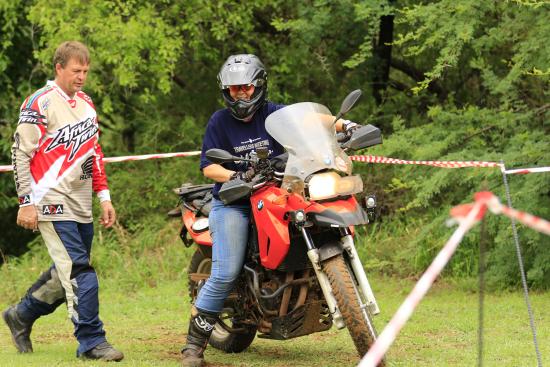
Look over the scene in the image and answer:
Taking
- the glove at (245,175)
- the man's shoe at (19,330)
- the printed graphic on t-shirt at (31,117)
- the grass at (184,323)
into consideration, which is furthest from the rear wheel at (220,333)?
the printed graphic on t-shirt at (31,117)

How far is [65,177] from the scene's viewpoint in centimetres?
720

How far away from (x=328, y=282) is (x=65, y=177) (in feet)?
6.95

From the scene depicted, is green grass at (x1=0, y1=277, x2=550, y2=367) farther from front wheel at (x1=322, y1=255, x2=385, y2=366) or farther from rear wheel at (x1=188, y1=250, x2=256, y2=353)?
front wheel at (x1=322, y1=255, x2=385, y2=366)

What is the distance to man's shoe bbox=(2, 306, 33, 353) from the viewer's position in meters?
7.61

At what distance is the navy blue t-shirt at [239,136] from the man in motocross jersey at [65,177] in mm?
950

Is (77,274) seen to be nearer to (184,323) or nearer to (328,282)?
(328,282)

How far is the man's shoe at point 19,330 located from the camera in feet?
25.0

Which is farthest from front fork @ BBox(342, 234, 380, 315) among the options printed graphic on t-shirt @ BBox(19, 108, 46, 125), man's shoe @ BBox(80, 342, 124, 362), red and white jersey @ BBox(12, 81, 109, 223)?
printed graphic on t-shirt @ BBox(19, 108, 46, 125)

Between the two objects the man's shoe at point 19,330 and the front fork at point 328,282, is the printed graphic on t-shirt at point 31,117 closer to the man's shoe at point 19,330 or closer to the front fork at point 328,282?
the man's shoe at point 19,330

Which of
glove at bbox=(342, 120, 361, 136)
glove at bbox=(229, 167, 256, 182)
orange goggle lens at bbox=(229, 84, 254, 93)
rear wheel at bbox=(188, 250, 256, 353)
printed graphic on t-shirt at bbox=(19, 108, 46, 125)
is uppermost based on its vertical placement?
printed graphic on t-shirt at bbox=(19, 108, 46, 125)

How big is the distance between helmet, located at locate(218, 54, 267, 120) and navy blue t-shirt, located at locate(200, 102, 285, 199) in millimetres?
103

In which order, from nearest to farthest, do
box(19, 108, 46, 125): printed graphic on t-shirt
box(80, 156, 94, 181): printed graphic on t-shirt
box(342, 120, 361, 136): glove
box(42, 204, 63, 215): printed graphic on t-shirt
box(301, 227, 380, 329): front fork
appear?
box(301, 227, 380, 329): front fork → box(342, 120, 361, 136): glove → box(19, 108, 46, 125): printed graphic on t-shirt → box(42, 204, 63, 215): printed graphic on t-shirt → box(80, 156, 94, 181): printed graphic on t-shirt

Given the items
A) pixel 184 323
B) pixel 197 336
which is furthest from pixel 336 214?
pixel 184 323

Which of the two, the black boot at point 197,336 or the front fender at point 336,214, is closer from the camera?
the front fender at point 336,214
